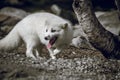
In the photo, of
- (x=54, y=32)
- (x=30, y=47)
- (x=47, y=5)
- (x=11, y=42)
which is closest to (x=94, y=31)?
(x=54, y=32)

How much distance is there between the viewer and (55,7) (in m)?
14.2

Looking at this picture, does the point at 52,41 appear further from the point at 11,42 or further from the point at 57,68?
the point at 11,42

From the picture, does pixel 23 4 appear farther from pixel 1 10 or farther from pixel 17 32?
pixel 17 32

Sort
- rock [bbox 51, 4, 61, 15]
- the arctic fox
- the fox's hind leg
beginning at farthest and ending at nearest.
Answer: rock [bbox 51, 4, 61, 15], the fox's hind leg, the arctic fox

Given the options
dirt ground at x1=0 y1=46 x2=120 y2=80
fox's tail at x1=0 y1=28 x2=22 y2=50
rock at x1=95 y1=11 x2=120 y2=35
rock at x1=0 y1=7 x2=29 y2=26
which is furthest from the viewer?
rock at x1=0 y1=7 x2=29 y2=26

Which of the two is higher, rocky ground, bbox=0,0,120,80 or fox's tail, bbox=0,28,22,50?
fox's tail, bbox=0,28,22,50

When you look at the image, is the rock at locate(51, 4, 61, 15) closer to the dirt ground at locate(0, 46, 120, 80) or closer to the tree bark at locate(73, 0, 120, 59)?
the dirt ground at locate(0, 46, 120, 80)

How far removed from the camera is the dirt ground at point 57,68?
7.48 m

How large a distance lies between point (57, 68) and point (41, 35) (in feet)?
2.97

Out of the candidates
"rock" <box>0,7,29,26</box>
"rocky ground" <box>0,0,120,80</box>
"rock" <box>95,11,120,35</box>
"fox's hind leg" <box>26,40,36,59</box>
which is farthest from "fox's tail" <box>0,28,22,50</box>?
"rock" <box>0,7,29,26</box>

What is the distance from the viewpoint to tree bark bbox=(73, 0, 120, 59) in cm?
837

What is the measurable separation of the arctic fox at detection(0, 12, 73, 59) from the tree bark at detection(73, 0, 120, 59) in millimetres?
336

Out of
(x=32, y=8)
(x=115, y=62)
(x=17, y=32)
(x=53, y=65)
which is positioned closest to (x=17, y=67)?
(x=53, y=65)

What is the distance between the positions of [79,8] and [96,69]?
1.20 m
